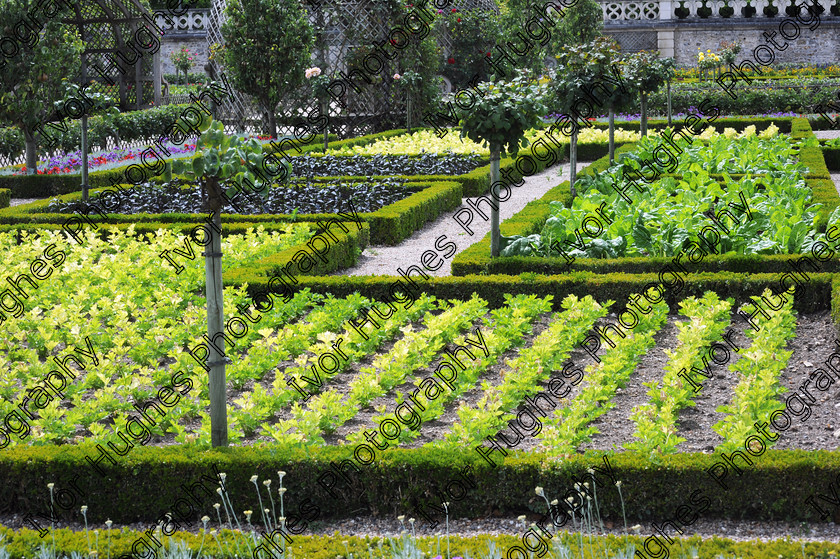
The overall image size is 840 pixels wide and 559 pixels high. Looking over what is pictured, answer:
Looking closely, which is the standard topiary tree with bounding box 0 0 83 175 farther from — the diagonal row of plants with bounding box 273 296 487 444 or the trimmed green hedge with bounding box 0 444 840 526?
the trimmed green hedge with bounding box 0 444 840 526

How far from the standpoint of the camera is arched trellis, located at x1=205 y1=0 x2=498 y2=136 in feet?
70.0

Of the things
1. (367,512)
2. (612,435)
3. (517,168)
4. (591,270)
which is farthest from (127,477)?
(517,168)

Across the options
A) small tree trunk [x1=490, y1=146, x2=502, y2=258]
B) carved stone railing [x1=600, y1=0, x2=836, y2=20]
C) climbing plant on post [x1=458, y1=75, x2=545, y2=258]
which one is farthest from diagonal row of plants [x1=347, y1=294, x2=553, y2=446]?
Result: carved stone railing [x1=600, y1=0, x2=836, y2=20]

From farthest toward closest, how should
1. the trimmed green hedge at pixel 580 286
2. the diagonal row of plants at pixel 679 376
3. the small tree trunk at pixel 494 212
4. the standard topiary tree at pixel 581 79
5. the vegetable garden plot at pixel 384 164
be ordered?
the vegetable garden plot at pixel 384 164, the standard topiary tree at pixel 581 79, the small tree trunk at pixel 494 212, the trimmed green hedge at pixel 580 286, the diagonal row of plants at pixel 679 376

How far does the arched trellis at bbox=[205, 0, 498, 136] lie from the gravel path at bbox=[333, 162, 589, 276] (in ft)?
28.4

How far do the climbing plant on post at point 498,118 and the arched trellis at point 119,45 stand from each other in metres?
14.2

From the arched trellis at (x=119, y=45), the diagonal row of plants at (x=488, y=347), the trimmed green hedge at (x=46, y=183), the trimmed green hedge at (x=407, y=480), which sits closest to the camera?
the trimmed green hedge at (x=407, y=480)

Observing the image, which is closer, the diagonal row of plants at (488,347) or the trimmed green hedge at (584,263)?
the diagonal row of plants at (488,347)

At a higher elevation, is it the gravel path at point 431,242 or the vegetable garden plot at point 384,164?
the vegetable garden plot at point 384,164

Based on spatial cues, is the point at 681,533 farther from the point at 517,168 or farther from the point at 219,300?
the point at 517,168

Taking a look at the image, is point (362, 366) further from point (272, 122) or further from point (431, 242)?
point (272, 122)

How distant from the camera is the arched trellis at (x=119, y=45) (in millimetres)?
20453

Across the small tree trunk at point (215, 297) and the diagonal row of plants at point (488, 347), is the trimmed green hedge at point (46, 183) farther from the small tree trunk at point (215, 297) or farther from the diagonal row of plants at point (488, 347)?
the small tree trunk at point (215, 297)

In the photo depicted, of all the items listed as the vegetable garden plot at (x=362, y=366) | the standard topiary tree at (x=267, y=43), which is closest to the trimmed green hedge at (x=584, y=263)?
the vegetable garden plot at (x=362, y=366)
